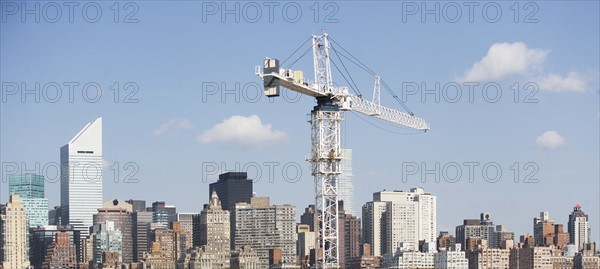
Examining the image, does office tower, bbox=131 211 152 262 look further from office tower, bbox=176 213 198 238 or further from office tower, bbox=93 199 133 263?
office tower, bbox=176 213 198 238

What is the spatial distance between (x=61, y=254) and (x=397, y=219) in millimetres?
42394

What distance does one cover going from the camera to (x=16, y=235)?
492 ft

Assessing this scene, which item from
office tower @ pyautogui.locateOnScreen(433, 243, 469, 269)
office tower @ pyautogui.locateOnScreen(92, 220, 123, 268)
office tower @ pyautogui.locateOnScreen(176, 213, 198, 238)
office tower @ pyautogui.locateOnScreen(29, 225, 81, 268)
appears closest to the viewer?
office tower @ pyautogui.locateOnScreen(433, 243, 469, 269)

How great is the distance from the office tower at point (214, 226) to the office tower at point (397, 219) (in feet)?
73.2

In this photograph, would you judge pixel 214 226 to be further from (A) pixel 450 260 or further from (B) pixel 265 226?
(A) pixel 450 260

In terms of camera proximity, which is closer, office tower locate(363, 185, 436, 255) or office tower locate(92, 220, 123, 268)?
office tower locate(92, 220, 123, 268)

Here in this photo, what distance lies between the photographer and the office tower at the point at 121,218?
16112cm

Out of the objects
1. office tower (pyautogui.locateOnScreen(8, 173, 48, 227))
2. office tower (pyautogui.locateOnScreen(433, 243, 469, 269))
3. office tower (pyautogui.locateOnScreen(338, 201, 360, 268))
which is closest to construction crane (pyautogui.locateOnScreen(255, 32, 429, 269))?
office tower (pyautogui.locateOnScreen(433, 243, 469, 269))

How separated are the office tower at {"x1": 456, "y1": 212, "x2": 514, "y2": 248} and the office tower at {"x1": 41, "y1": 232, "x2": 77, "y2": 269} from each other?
1858 inches

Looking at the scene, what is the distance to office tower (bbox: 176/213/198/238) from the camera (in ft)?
514

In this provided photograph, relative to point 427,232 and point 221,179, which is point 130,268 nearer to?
point 221,179

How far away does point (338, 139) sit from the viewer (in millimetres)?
61812

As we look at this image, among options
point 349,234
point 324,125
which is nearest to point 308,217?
point 349,234

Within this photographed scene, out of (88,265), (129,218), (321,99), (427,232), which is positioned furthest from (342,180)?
(321,99)
